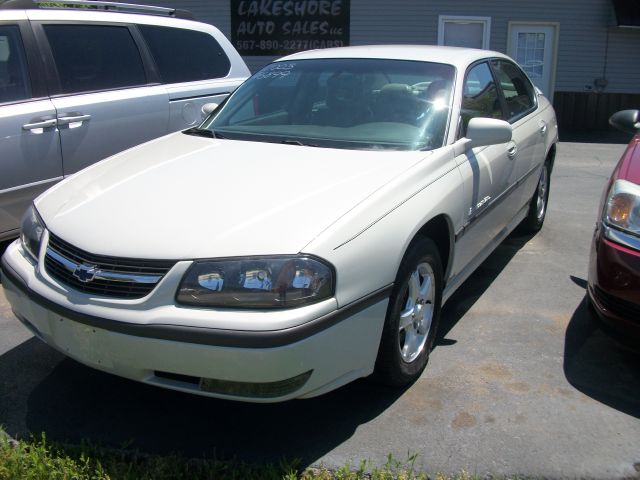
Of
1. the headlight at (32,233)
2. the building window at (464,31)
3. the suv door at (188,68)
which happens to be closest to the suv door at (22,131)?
the suv door at (188,68)

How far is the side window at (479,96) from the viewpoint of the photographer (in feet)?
13.0

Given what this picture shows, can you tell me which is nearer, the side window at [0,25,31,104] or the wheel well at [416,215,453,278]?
the wheel well at [416,215,453,278]

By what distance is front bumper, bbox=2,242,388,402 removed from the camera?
244cm

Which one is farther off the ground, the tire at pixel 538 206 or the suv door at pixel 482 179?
the suv door at pixel 482 179

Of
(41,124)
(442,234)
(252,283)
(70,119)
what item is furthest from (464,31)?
(252,283)

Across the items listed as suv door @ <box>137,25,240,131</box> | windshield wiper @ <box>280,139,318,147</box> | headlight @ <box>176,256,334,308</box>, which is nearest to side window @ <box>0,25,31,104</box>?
suv door @ <box>137,25,240,131</box>

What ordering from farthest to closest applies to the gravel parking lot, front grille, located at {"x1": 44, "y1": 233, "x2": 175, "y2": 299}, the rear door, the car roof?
1. the rear door
2. the car roof
3. the gravel parking lot
4. front grille, located at {"x1": 44, "y1": 233, "x2": 175, "y2": 299}

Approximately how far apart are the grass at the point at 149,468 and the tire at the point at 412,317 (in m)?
0.47

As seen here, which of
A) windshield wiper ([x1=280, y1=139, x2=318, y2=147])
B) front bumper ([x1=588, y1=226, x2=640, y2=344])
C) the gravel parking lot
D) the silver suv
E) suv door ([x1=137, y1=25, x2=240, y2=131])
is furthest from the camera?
suv door ([x1=137, y1=25, x2=240, y2=131])

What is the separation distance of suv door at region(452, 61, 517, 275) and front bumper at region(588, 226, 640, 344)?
2.32 feet

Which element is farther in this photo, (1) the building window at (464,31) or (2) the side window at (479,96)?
(1) the building window at (464,31)

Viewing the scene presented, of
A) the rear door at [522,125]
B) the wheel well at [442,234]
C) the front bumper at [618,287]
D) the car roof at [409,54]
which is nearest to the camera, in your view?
the front bumper at [618,287]

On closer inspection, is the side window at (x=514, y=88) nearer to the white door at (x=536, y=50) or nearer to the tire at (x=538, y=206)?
the tire at (x=538, y=206)

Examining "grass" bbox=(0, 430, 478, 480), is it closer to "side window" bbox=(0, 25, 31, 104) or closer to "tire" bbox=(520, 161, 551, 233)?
"side window" bbox=(0, 25, 31, 104)
